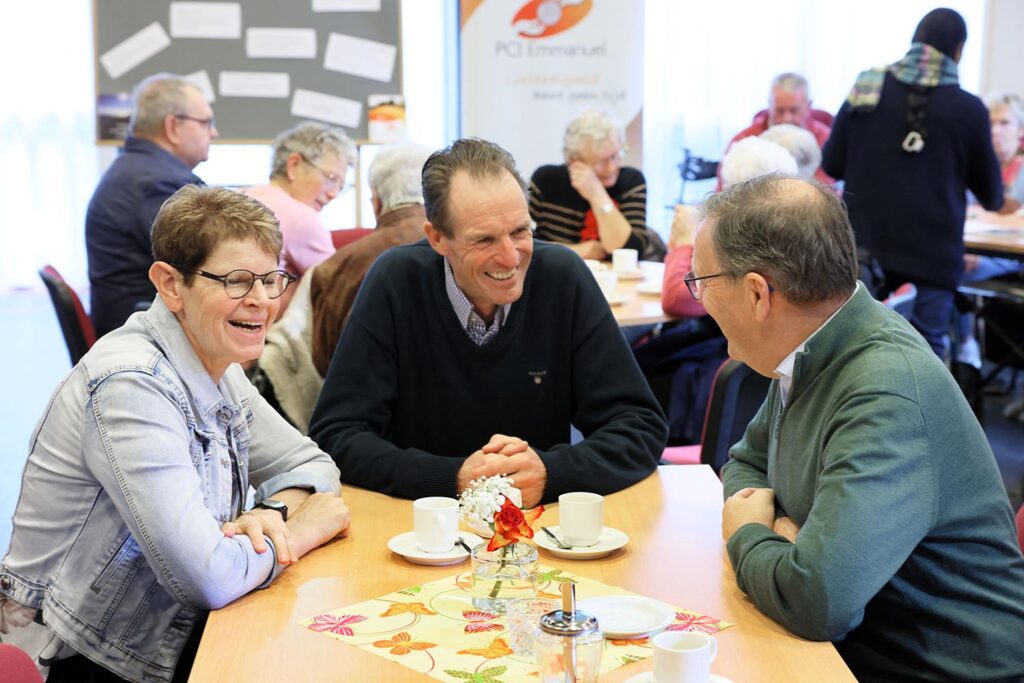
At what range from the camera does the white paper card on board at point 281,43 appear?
7281mm

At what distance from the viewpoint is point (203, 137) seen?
5004 millimetres

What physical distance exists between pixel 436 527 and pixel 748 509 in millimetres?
496

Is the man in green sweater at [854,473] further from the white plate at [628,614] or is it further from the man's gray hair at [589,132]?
the man's gray hair at [589,132]

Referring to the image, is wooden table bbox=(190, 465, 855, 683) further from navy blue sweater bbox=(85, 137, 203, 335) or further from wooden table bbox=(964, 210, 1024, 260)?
wooden table bbox=(964, 210, 1024, 260)

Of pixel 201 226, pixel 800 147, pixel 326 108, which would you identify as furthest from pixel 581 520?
pixel 326 108

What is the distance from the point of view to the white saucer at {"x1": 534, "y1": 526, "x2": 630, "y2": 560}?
179 cm

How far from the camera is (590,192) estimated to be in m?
5.34

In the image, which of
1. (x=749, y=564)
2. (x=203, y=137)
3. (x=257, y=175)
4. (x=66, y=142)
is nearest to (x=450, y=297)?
(x=749, y=564)

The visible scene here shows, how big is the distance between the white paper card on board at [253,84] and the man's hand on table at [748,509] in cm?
604

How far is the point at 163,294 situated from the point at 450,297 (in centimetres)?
71

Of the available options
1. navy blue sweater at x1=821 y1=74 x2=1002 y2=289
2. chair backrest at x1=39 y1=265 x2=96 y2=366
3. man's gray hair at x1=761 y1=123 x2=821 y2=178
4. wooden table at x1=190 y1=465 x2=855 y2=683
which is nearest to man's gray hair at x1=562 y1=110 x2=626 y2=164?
man's gray hair at x1=761 y1=123 x2=821 y2=178

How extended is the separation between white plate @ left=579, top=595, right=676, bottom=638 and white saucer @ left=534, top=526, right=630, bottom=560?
16 cm


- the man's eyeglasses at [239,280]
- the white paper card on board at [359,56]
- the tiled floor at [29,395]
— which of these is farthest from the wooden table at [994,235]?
the man's eyeglasses at [239,280]

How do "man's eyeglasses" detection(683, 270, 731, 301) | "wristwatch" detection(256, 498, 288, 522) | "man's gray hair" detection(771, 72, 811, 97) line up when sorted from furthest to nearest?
"man's gray hair" detection(771, 72, 811, 97) < "wristwatch" detection(256, 498, 288, 522) < "man's eyeglasses" detection(683, 270, 731, 301)
